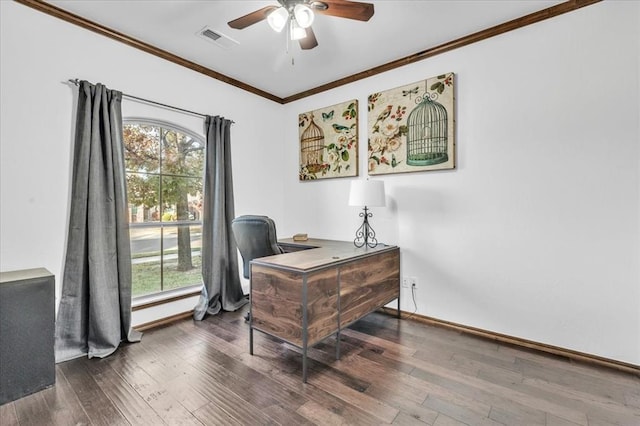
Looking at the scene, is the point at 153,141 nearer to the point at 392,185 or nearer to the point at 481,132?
the point at 392,185

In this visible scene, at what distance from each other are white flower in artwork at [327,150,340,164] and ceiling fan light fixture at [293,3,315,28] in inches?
69.5

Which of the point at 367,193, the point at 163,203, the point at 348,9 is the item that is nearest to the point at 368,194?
the point at 367,193

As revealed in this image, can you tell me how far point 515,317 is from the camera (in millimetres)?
2445

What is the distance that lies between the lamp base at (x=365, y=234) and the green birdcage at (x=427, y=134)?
701 mm

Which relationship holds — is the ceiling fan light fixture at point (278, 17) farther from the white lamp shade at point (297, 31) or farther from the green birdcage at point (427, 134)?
the green birdcage at point (427, 134)

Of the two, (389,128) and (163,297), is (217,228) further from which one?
(389,128)

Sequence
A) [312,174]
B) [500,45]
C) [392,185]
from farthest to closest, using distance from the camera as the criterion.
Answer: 1. [312,174]
2. [392,185]
3. [500,45]

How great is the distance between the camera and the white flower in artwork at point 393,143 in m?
3.05

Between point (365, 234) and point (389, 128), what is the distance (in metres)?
1.14

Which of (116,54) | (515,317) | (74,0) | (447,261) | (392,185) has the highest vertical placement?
(74,0)

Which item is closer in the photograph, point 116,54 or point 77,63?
point 77,63

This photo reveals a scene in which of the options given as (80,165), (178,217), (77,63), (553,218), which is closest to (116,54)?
(77,63)

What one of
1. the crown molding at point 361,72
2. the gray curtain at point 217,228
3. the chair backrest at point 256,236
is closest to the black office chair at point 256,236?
the chair backrest at point 256,236

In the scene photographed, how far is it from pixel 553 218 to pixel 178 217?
11.1 feet
